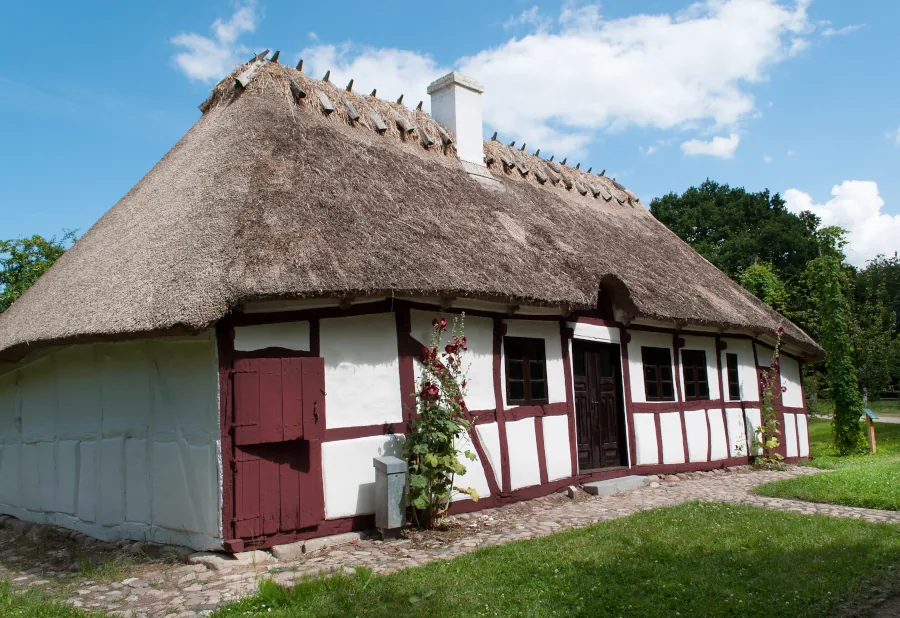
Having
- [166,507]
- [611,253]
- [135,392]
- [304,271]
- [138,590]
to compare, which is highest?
[611,253]

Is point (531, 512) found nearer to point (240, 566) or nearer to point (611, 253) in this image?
point (240, 566)

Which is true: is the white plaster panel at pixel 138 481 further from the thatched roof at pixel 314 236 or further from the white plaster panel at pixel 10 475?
the white plaster panel at pixel 10 475

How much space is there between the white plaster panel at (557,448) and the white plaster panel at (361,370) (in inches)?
93.0

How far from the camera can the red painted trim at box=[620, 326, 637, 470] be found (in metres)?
9.92

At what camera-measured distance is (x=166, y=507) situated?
659cm

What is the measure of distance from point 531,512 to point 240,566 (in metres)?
3.31

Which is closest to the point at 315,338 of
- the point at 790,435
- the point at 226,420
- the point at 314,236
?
the point at 314,236

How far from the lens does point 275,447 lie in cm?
638

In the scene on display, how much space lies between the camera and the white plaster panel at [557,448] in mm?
8688

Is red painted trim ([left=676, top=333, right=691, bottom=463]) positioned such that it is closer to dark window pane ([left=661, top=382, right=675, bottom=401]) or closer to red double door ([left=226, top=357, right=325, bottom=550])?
dark window pane ([left=661, top=382, right=675, bottom=401])

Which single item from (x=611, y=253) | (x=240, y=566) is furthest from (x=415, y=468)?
(x=611, y=253)

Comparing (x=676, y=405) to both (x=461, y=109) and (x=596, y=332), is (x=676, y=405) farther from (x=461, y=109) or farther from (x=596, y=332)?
(x=461, y=109)

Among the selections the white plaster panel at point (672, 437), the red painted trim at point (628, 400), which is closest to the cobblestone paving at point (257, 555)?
the red painted trim at point (628, 400)

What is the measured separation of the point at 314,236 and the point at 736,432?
8388 mm
